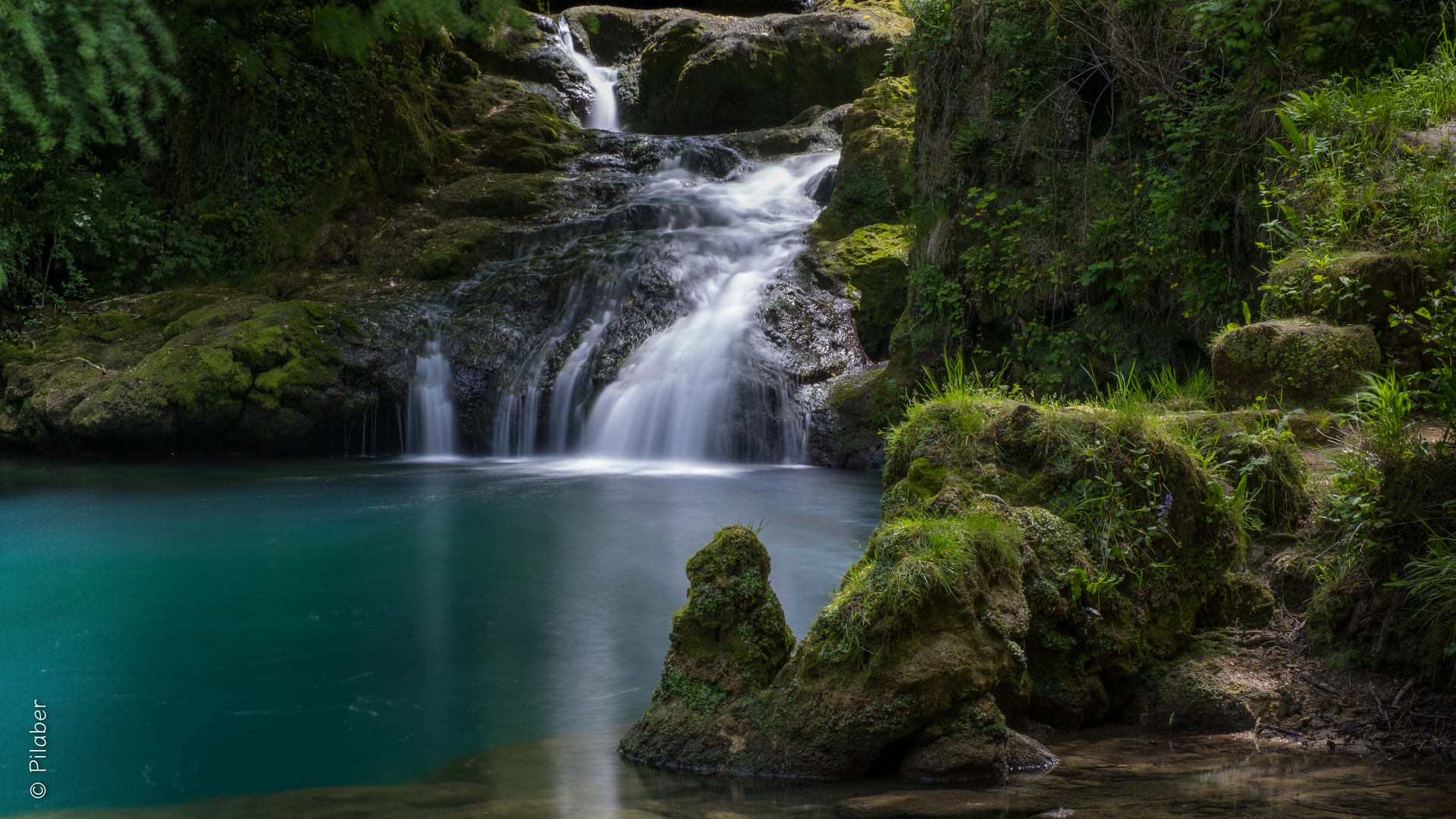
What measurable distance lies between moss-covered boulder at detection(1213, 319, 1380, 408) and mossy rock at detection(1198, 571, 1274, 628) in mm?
1008

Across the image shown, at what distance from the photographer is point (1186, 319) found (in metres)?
7.20

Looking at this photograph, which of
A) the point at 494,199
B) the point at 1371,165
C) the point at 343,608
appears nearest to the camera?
the point at 1371,165

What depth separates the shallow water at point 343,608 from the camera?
3.95 metres

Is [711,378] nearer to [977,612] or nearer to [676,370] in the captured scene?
[676,370]

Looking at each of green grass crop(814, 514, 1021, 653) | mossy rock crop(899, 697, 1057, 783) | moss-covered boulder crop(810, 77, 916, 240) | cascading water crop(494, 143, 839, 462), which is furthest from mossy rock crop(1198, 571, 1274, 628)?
moss-covered boulder crop(810, 77, 916, 240)

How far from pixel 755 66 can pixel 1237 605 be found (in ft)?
63.8

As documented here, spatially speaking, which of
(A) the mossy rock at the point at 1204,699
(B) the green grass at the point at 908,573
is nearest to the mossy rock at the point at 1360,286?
(A) the mossy rock at the point at 1204,699

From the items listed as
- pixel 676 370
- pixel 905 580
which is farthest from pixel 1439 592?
pixel 676 370

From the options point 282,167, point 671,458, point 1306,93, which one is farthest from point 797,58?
point 1306,93

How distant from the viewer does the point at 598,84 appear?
81.6 ft

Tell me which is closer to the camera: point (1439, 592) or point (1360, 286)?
point (1439, 592)

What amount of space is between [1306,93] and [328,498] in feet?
31.0

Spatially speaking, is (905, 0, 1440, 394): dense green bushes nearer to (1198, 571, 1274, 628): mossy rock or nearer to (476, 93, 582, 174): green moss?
(1198, 571, 1274, 628): mossy rock

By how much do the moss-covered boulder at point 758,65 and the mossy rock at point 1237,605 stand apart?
1872 cm
